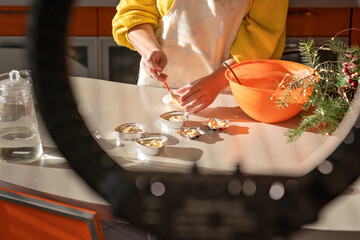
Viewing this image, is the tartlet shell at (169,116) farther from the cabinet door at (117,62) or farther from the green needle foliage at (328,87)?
the cabinet door at (117,62)

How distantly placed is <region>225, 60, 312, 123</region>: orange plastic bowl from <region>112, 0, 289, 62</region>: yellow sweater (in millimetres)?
109

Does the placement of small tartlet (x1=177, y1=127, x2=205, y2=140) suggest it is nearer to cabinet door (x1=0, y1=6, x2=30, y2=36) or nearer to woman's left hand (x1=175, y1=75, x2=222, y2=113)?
woman's left hand (x1=175, y1=75, x2=222, y2=113)

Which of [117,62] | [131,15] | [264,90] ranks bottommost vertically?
[117,62]

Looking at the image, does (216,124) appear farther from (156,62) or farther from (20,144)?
(20,144)

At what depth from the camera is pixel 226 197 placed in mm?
160

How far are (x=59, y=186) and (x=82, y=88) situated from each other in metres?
0.41

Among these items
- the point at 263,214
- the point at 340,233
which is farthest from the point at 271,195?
the point at 340,233

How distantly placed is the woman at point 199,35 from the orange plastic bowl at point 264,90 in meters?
0.07

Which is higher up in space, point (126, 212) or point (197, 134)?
point (126, 212)

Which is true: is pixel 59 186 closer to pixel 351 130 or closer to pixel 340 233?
pixel 340 233

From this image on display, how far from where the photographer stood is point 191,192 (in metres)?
0.17

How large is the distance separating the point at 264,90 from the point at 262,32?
9.8 inches

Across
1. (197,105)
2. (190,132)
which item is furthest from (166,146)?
(197,105)

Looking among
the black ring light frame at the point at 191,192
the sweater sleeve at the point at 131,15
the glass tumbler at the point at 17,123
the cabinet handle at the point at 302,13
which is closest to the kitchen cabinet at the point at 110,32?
the cabinet handle at the point at 302,13
